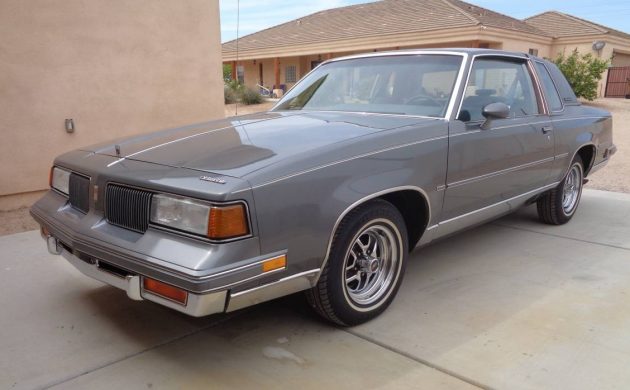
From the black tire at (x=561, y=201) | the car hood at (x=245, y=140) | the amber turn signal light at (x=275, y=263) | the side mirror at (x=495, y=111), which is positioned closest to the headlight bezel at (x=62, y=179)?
the car hood at (x=245, y=140)

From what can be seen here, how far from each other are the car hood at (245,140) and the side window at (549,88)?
1921 millimetres

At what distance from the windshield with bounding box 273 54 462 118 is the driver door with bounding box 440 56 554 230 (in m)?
0.20

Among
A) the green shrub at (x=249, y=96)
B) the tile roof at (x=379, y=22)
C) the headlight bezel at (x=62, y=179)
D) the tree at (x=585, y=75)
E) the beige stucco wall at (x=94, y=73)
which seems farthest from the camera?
the green shrub at (x=249, y=96)

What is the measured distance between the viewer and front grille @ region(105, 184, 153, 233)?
256 cm

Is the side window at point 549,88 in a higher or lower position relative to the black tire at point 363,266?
higher

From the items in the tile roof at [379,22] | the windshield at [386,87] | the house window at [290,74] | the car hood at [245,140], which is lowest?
the car hood at [245,140]

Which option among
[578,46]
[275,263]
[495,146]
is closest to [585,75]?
[578,46]

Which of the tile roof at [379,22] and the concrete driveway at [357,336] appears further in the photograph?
the tile roof at [379,22]

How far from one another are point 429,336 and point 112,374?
178cm

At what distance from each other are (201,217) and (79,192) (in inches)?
42.9

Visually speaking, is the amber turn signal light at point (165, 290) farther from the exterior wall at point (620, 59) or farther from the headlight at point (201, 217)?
the exterior wall at point (620, 59)

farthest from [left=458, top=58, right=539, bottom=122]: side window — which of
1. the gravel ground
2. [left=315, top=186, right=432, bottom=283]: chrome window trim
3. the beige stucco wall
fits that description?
the beige stucco wall

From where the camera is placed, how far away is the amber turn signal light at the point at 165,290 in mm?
2322

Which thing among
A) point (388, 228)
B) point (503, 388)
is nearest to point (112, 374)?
point (388, 228)
